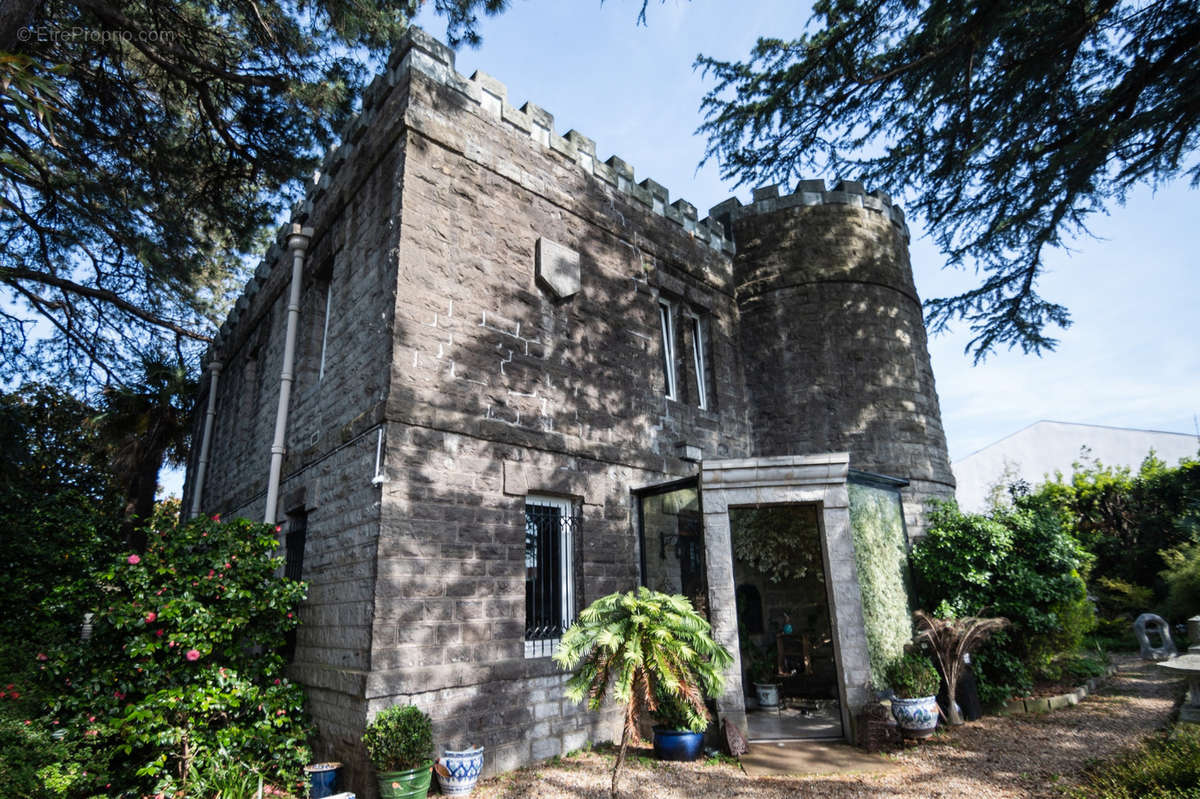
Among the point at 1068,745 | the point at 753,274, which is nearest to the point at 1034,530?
the point at 1068,745

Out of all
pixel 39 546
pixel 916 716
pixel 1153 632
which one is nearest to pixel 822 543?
pixel 916 716

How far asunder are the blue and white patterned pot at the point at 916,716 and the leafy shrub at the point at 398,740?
4.84m

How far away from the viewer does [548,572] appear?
7051mm

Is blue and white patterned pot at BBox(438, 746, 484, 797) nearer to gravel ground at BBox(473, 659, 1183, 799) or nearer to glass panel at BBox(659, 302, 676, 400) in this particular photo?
gravel ground at BBox(473, 659, 1183, 799)

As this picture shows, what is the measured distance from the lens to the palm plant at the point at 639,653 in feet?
15.5


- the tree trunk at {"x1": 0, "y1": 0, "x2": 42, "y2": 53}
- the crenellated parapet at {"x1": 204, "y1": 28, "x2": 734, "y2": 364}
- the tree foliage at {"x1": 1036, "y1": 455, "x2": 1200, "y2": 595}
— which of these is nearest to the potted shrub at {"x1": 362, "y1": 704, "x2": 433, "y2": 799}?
the crenellated parapet at {"x1": 204, "y1": 28, "x2": 734, "y2": 364}

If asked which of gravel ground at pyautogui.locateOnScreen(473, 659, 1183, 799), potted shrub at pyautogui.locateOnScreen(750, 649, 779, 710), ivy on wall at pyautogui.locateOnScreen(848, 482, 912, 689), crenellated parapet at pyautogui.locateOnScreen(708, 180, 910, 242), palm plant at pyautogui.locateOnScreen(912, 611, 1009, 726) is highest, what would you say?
crenellated parapet at pyautogui.locateOnScreen(708, 180, 910, 242)

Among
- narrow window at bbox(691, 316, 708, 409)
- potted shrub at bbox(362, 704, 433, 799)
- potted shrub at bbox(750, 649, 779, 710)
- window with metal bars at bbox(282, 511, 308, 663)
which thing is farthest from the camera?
narrow window at bbox(691, 316, 708, 409)

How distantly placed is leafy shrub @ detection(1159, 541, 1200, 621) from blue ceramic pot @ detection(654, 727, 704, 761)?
1194 cm

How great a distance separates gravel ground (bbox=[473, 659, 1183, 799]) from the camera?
5.26 meters

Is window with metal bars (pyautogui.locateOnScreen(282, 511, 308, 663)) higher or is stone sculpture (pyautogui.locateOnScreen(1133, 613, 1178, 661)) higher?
A: window with metal bars (pyautogui.locateOnScreen(282, 511, 308, 663))

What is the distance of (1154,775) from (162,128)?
1371 centimetres

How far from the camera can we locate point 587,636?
495 centimetres

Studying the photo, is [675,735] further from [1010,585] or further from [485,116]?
[485,116]
